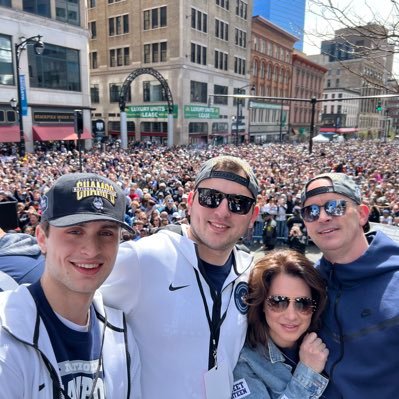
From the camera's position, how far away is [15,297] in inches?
62.1

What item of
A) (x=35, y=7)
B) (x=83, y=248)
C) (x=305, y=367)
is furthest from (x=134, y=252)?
(x=35, y=7)

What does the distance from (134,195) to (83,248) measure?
35.5 ft

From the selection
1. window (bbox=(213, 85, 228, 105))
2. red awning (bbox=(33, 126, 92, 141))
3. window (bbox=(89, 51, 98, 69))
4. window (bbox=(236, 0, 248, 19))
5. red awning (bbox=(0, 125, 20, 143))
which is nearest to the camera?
red awning (bbox=(0, 125, 20, 143))

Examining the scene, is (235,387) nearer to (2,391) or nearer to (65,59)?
(2,391)

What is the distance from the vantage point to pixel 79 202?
170cm

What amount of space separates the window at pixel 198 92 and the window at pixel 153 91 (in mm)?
3678

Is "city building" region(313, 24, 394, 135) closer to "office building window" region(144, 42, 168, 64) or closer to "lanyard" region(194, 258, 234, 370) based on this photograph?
"lanyard" region(194, 258, 234, 370)

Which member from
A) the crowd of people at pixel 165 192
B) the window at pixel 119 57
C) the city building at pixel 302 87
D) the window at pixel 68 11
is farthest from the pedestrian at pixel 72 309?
the city building at pixel 302 87

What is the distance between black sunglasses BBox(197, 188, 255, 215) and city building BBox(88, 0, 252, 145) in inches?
1432

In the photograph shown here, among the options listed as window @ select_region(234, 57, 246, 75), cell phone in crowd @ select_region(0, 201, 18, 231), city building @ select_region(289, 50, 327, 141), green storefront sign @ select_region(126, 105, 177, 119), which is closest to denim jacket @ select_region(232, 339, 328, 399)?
cell phone in crowd @ select_region(0, 201, 18, 231)

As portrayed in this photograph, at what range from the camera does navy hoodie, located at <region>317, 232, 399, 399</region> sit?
6.64 ft

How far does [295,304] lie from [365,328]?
41cm

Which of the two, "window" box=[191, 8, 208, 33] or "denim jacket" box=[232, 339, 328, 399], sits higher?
"window" box=[191, 8, 208, 33]

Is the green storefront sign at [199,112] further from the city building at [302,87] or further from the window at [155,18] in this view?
the city building at [302,87]
